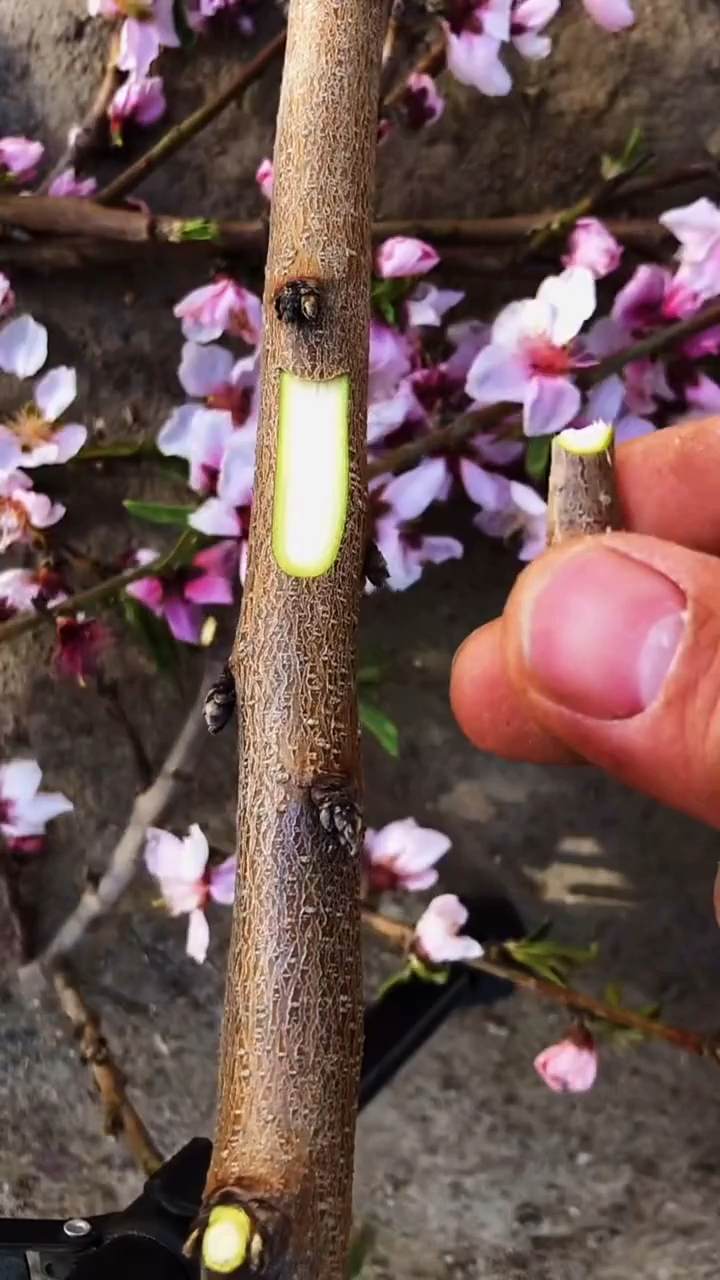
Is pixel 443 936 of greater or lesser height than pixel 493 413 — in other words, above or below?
below

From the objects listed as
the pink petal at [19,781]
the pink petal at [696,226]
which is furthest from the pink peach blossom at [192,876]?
the pink petal at [696,226]

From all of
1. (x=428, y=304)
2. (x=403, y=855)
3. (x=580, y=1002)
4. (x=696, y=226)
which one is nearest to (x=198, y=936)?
(x=403, y=855)

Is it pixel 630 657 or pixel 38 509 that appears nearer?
pixel 630 657


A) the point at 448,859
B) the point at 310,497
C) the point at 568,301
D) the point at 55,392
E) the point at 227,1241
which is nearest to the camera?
the point at 227,1241

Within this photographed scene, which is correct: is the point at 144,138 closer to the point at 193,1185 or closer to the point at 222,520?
the point at 222,520

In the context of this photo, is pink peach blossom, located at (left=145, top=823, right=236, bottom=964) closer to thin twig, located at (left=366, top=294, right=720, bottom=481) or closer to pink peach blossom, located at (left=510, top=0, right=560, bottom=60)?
thin twig, located at (left=366, top=294, right=720, bottom=481)

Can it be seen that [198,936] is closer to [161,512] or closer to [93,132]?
[161,512]
